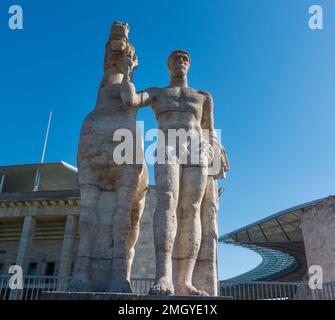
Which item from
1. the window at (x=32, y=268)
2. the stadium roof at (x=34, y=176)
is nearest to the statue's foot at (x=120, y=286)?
the window at (x=32, y=268)

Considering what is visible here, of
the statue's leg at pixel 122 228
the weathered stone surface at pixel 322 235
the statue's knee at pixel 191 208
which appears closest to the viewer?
the statue's leg at pixel 122 228

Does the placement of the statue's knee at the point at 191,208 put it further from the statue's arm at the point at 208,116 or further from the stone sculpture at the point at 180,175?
the statue's arm at the point at 208,116

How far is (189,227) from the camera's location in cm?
522

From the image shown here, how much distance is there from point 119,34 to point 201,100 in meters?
1.88

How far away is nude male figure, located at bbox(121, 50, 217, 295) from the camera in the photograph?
4909 millimetres

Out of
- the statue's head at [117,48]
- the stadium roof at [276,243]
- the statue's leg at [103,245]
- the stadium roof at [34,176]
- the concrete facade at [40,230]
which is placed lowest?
the statue's leg at [103,245]

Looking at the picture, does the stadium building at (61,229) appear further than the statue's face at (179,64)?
Yes

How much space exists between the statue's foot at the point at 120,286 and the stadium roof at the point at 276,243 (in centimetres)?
2645

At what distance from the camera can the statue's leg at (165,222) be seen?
15.3 feet

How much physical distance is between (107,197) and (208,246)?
166cm

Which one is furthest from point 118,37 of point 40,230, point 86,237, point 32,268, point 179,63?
point 32,268

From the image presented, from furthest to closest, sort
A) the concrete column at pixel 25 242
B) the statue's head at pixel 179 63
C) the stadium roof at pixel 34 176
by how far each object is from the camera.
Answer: the stadium roof at pixel 34 176, the concrete column at pixel 25 242, the statue's head at pixel 179 63

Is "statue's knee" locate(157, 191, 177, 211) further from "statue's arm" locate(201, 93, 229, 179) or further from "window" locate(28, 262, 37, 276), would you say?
"window" locate(28, 262, 37, 276)
